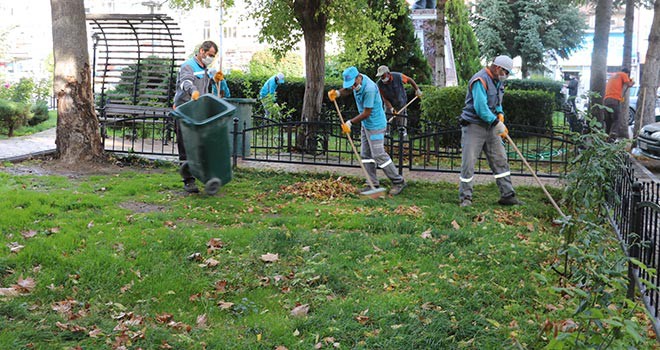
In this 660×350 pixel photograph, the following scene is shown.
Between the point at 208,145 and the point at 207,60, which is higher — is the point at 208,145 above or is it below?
below

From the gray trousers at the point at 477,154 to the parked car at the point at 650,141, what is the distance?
5.66 metres

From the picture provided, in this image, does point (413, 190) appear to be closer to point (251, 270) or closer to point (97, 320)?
point (251, 270)

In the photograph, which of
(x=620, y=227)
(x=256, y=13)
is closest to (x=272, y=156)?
(x=256, y=13)

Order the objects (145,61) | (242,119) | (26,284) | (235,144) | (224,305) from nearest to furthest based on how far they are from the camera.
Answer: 1. (224,305)
2. (26,284)
3. (235,144)
4. (242,119)
5. (145,61)

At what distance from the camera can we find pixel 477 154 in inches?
358

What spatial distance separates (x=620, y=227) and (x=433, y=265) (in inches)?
66.8

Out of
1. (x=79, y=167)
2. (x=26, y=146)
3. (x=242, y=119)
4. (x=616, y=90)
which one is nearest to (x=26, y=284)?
(x=79, y=167)

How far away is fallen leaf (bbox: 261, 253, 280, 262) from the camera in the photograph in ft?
20.9

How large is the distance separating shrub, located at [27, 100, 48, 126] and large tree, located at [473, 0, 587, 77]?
24.4 meters

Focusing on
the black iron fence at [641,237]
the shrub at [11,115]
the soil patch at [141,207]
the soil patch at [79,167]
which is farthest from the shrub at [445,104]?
the shrub at [11,115]

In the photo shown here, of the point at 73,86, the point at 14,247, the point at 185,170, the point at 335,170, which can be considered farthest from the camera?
the point at 335,170

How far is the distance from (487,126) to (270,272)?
396 cm

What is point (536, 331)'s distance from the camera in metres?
4.94

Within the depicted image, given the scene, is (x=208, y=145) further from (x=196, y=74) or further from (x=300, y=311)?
(x=300, y=311)
